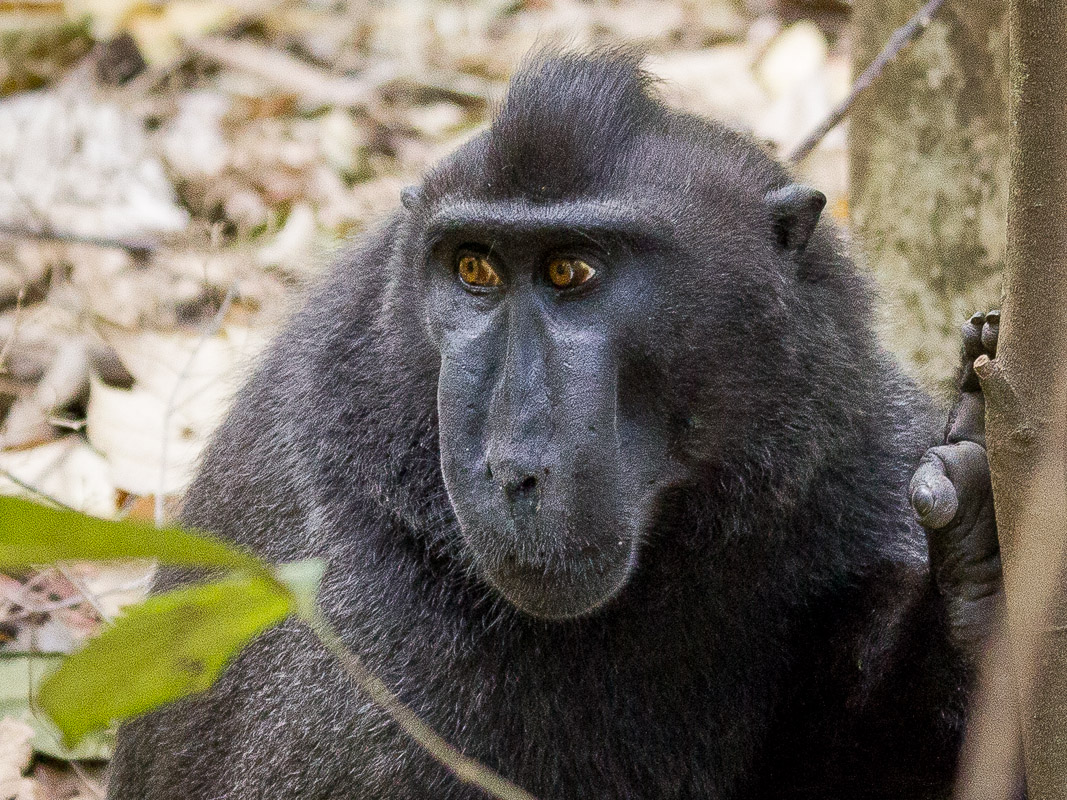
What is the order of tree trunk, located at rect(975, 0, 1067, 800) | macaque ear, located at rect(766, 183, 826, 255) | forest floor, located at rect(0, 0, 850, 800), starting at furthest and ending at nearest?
forest floor, located at rect(0, 0, 850, 800)
macaque ear, located at rect(766, 183, 826, 255)
tree trunk, located at rect(975, 0, 1067, 800)

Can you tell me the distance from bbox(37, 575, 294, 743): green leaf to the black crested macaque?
62.4 inches

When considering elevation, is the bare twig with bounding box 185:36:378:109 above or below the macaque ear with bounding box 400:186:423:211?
below

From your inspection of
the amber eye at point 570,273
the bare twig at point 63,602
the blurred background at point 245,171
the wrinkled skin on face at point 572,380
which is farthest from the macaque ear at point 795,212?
the bare twig at point 63,602

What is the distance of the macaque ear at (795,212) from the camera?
360 cm

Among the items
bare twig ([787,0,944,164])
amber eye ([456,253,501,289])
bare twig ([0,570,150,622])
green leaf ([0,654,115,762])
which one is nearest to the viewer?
amber eye ([456,253,501,289])

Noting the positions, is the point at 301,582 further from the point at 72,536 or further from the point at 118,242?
the point at 118,242

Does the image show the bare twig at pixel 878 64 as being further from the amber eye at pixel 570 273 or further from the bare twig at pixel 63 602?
the bare twig at pixel 63 602

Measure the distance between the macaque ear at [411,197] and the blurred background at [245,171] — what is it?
0.60m

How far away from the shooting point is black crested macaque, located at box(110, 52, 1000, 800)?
3291 mm

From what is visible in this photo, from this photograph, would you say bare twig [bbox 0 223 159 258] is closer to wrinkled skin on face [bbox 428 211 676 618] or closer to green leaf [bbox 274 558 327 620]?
wrinkled skin on face [bbox 428 211 676 618]

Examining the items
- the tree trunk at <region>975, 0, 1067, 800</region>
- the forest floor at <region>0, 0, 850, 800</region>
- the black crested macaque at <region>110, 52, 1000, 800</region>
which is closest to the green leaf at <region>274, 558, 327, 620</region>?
the tree trunk at <region>975, 0, 1067, 800</region>

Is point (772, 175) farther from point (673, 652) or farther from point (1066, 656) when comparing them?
point (1066, 656)

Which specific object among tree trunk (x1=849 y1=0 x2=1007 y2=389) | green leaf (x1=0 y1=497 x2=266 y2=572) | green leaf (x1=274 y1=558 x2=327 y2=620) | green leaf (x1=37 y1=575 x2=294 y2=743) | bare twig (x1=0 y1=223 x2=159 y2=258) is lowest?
bare twig (x1=0 y1=223 x2=159 y2=258)

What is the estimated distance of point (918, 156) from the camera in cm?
582
